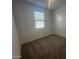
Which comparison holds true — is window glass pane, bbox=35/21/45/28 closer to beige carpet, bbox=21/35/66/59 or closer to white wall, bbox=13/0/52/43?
white wall, bbox=13/0/52/43

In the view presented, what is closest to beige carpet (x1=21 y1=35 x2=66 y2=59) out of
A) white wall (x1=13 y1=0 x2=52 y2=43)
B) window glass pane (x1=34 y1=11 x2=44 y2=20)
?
white wall (x1=13 y1=0 x2=52 y2=43)

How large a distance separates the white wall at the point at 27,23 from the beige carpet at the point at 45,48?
0.19ft

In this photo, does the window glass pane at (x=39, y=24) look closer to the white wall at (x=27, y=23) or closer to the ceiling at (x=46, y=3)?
the white wall at (x=27, y=23)

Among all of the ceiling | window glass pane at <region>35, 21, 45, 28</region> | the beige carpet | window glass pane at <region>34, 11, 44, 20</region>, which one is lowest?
the beige carpet

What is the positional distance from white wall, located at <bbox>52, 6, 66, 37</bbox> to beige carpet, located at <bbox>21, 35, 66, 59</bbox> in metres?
0.06

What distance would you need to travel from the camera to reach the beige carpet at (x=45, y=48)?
0.94 m

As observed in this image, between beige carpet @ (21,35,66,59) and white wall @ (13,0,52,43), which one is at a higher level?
white wall @ (13,0,52,43)

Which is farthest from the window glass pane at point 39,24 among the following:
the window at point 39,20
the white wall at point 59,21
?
the white wall at point 59,21

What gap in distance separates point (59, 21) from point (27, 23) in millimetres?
340

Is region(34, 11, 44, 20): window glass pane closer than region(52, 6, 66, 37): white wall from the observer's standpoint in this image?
No

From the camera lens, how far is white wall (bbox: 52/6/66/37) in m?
0.94

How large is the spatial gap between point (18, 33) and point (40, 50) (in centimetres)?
30
